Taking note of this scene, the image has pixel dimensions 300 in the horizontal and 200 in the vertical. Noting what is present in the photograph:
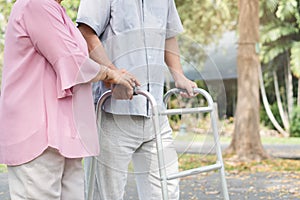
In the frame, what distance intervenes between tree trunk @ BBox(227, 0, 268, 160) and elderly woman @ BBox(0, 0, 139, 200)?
7495 millimetres

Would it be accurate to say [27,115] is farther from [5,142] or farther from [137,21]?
[137,21]

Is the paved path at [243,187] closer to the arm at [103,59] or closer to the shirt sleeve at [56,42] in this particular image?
the arm at [103,59]

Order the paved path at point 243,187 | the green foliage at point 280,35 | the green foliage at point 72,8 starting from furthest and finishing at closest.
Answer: the green foliage at point 280,35 < the green foliage at point 72,8 < the paved path at point 243,187

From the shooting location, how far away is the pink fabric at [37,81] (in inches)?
87.0

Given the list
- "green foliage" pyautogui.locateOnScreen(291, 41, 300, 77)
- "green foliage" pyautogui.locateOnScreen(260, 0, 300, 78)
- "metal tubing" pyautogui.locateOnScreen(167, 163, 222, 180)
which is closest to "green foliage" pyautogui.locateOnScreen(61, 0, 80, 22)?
"metal tubing" pyautogui.locateOnScreen(167, 163, 222, 180)

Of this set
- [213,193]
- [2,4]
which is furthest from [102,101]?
[2,4]

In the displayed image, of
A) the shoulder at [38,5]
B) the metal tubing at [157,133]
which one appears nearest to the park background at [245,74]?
the metal tubing at [157,133]

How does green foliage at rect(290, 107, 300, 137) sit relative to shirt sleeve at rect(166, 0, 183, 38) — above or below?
below

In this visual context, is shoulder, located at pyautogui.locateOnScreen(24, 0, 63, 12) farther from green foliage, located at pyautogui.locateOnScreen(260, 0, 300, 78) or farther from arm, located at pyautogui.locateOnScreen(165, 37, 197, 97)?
green foliage, located at pyautogui.locateOnScreen(260, 0, 300, 78)

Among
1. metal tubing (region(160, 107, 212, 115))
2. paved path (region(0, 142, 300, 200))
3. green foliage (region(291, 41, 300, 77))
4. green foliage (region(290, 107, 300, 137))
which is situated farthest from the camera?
green foliage (region(291, 41, 300, 77))

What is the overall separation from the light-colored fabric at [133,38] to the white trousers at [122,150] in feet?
0.22

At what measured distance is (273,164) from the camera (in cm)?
909

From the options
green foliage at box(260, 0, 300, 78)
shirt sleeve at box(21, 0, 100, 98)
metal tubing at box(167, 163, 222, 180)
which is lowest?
metal tubing at box(167, 163, 222, 180)

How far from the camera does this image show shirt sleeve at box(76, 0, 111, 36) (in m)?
2.58
